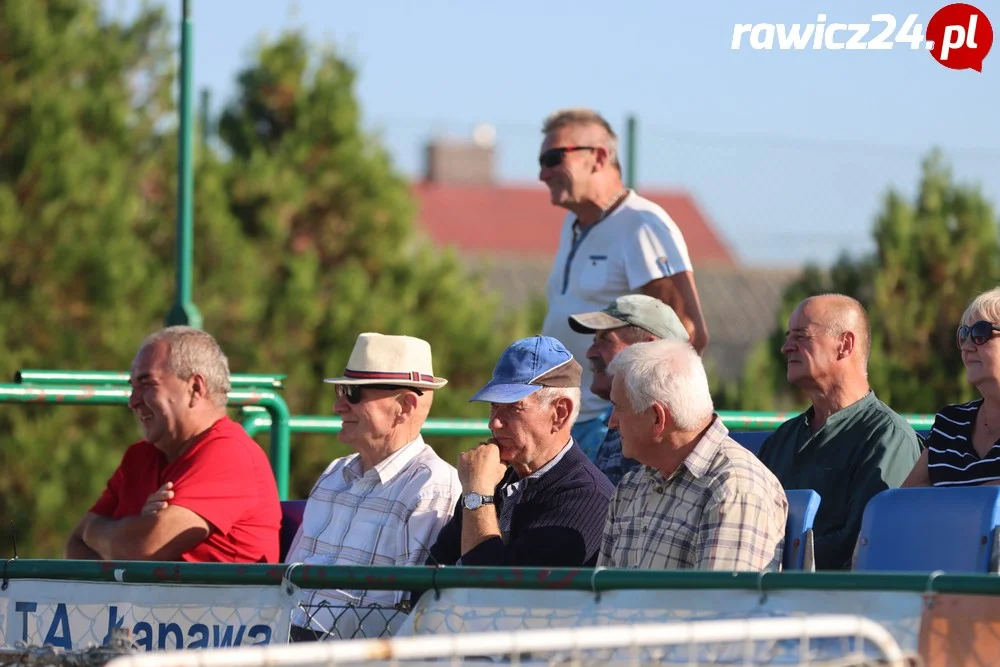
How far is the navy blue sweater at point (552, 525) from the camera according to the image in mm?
4301

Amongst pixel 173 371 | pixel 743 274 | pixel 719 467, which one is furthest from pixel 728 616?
pixel 743 274

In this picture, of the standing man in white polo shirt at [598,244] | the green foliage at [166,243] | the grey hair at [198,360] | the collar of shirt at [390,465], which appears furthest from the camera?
the green foliage at [166,243]

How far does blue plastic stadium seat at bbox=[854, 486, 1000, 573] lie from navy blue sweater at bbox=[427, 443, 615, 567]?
2.42ft

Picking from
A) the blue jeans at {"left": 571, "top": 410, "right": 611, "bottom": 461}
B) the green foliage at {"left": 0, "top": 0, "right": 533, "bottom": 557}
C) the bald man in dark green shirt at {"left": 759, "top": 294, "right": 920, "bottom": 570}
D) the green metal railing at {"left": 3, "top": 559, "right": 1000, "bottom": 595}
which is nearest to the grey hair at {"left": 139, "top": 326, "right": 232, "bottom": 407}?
the blue jeans at {"left": 571, "top": 410, "right": 611, "bottom": 461}

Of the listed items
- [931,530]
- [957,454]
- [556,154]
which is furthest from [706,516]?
[556,154]

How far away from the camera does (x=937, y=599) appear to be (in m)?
2.87

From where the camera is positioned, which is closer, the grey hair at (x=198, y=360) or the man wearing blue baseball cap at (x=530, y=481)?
the man wearing blue baseball cap at (x=530, y=481)

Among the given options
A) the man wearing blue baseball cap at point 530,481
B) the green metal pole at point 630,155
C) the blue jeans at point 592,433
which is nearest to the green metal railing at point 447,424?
the blue jeans at point 592,433

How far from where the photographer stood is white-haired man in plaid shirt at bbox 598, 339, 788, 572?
383 cm

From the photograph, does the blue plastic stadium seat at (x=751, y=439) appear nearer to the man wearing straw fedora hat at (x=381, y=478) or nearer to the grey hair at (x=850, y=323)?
the grey hair at (x=850, y=323)

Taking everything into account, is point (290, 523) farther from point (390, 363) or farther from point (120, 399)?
point (120, 399)

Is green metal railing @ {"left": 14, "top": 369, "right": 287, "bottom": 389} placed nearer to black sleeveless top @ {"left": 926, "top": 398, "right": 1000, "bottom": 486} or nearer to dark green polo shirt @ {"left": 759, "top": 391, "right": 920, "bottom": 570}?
dark green polo shirt @ {"left": 759, "top": 391, "right": 920, "bottom": 570}

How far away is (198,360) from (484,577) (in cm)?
238

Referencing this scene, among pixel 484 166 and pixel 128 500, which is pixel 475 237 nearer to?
pixel 484 166
